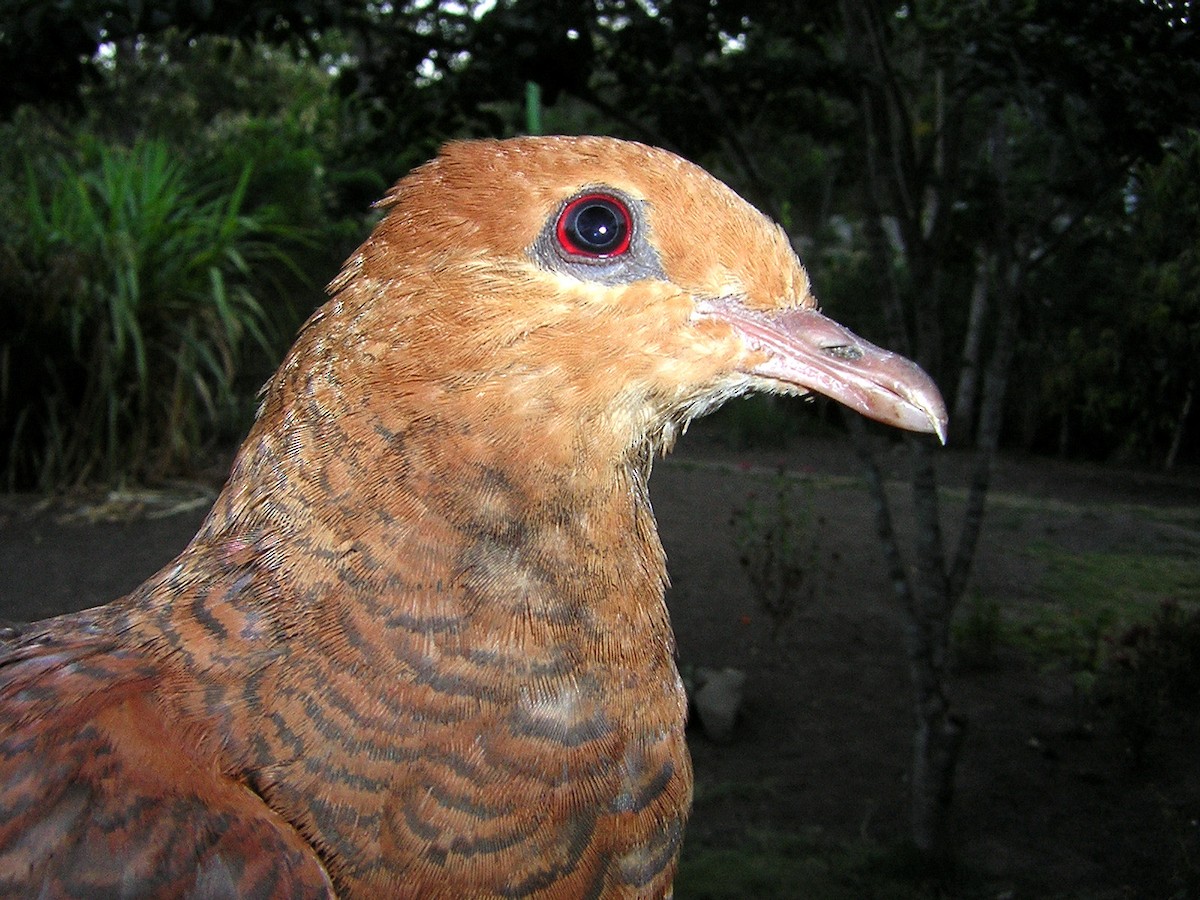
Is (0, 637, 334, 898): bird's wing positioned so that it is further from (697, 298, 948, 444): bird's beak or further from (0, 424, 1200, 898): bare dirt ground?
(0, 424, 1200, 898): bare dirt ground

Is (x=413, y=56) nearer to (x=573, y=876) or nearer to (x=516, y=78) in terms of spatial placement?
(x=516, y=78)

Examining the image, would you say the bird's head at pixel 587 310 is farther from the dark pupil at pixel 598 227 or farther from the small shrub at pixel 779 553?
the small shrub at pixel 779 553

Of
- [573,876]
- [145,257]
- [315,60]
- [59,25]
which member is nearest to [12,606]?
[59,25]

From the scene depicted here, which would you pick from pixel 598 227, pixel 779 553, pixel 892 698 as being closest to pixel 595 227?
pixel 598 227

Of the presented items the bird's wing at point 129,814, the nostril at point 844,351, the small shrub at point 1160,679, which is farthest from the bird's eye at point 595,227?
the small shrub at point 1160,679

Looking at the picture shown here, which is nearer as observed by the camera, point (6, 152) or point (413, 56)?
point (413, 56)

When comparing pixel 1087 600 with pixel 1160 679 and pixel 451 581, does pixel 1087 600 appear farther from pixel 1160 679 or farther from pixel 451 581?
pixel 451 581

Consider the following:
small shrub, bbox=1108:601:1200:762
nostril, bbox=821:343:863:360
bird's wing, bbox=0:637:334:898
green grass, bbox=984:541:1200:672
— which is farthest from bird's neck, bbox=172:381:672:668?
green grass, bbox=984:541:1200:672
